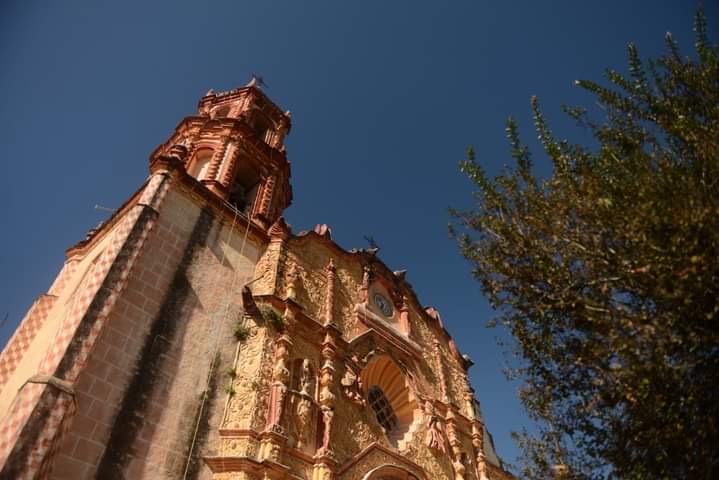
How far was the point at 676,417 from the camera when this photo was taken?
5.50 meters

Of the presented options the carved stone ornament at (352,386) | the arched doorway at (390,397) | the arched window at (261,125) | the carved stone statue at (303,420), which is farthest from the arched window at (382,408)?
the arched window at (261,125)

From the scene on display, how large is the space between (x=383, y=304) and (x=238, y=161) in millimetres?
6860

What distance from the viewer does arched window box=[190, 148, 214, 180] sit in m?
15.9

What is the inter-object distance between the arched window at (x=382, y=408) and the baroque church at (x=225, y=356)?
6 centimetres

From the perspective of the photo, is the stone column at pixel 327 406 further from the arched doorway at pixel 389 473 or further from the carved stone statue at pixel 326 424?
the arched doorway at pixel 389 473

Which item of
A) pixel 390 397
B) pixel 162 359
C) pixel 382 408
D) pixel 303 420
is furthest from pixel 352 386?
pixel 162 359

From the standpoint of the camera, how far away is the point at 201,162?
1644 centimetres

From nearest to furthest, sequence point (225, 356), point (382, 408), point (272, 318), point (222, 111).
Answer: point (225, 356)
point (272, 318)
point (382, 408)
point (222, 111)

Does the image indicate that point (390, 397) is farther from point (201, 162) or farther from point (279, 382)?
point (201, 162)

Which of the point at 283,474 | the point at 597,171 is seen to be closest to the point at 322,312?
the point at 283,474

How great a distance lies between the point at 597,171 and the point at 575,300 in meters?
1.98

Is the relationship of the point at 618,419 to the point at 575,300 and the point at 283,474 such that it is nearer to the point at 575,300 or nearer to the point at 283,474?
the point at 575,300

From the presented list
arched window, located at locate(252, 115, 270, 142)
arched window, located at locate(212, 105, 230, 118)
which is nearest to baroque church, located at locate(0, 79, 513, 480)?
arched window, located at locate(212, 105, 230, 118)

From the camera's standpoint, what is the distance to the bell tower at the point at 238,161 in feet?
49.9
